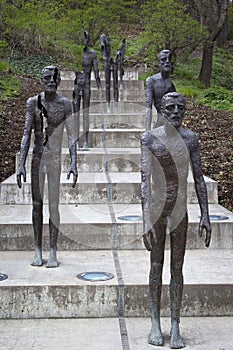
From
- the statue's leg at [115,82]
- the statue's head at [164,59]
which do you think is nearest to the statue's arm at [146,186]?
the statue's head at [164,59]

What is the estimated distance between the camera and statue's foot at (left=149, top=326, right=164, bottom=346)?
203 inches

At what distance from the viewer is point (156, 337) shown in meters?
5.16

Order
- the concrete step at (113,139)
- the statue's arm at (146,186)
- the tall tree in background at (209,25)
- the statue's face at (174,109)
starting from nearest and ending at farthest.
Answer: the statue's arm at (146,186) → the statue's face at (174,109) → the concrete step at (113,139) → the tall tree in background at (209,25)

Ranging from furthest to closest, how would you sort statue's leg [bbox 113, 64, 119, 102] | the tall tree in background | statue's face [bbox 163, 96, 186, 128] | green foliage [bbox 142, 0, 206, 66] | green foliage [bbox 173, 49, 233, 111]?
1. the tall tree in background
2. green foliage [bbox 142, 0, 206, 66]
3. green foliage [bbox 173, 49, 233, 111]
4. statue's leg [bbox 113, 64, 119, 102]
5. statue's face [bbox 163, 96, 186, 128]

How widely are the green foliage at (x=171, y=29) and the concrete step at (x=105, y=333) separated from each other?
14.5m

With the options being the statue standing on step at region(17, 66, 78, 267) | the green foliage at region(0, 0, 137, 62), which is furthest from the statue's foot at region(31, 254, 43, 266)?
the green foliage at region(0, 0, 137, 62)

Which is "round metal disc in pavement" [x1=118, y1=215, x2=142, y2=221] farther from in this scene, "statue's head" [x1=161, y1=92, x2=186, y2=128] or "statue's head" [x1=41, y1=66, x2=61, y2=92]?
"statue's head" [x1=161, y1=92, x2=186, y2=128]

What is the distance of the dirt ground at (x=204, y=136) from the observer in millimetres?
11250

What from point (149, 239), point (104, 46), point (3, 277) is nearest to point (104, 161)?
point (104, 46)

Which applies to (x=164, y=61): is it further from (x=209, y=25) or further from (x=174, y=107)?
(x=209, y=25)

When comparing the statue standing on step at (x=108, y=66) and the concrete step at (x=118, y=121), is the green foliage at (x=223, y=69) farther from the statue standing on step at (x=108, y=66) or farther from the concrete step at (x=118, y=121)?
the concrete step at (x=118, y=121)

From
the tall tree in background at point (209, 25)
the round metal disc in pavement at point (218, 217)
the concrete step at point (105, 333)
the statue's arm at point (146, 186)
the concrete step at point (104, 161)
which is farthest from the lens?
the tall tree in background at point (209, 25)

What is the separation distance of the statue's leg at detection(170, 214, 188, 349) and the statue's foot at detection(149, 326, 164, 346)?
0.11m

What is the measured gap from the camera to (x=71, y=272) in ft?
21.6
